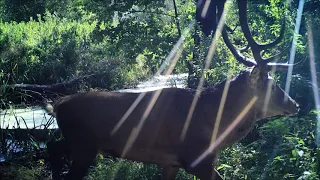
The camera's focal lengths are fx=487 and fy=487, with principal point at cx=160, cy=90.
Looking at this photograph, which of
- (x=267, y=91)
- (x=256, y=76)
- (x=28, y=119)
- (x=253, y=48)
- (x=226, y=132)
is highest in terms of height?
(x=253, y=48)

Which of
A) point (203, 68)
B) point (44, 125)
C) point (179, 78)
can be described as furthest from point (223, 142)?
point (179, 78)

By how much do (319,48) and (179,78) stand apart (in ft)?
11.9

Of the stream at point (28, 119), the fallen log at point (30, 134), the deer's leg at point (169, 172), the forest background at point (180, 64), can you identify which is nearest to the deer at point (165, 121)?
the deer's leg at point (169, 172)

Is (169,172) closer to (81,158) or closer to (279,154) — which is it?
(81,158)

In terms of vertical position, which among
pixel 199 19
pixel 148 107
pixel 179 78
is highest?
pixel 199 19

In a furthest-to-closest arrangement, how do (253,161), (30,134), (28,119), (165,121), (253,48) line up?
(28,119) < (30,134) < (253,161) < (253,48) < (165,121)

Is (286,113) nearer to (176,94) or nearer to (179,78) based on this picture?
(176,94)

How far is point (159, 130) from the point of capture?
5.65 m

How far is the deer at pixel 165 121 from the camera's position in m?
5.63

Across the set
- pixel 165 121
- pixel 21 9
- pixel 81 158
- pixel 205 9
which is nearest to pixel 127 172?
pixel 81 158

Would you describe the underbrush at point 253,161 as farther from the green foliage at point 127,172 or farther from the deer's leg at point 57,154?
the deer's leg at point 57,154

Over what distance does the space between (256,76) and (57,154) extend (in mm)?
2722

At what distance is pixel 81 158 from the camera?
18.7 ft

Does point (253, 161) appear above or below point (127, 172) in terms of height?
above
